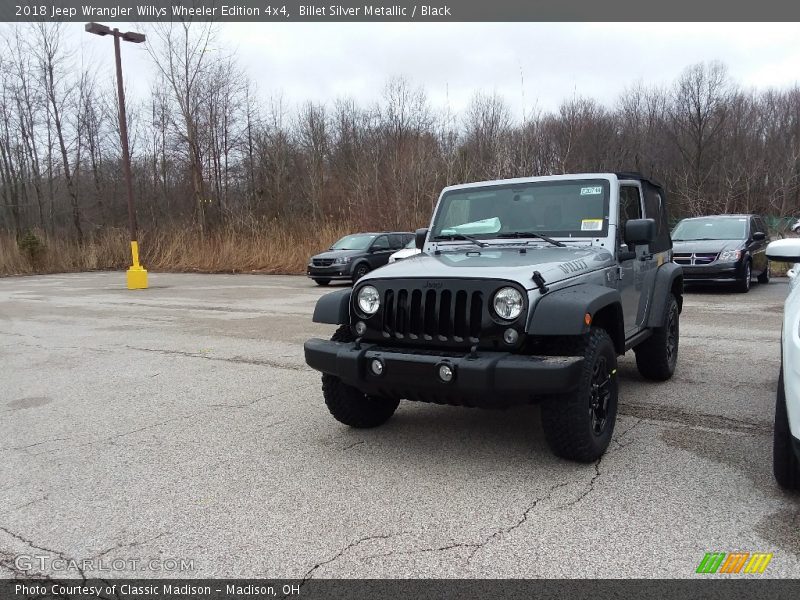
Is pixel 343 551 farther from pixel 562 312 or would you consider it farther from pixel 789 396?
pixel 789 396

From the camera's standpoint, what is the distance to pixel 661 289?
5516 millimetres

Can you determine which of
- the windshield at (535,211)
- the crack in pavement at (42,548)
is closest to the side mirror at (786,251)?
the windshield at (535,211)

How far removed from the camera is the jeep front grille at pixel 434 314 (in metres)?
3.59

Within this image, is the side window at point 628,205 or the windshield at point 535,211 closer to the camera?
the windshield at point 535,211

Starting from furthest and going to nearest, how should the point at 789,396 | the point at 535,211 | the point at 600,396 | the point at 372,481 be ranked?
1. the point at 535,211
2. the point at 600,396
3. the point at 372,481
4. the point at 789,396

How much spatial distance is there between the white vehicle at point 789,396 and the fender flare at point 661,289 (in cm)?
153

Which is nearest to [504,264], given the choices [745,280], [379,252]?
[745,280]

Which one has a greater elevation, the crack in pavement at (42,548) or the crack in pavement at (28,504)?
the crack in pavement at (28,504)

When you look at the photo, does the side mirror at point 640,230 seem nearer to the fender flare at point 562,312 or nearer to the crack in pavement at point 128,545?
the fender flare at point 562,312

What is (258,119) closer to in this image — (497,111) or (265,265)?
(497,111)

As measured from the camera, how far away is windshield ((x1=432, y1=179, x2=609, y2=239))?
4.75 m

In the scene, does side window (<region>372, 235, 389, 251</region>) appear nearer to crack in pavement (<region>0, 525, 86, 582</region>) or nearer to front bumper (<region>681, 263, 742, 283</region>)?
front bumper (<region>681, 263, 742, 283</region>)

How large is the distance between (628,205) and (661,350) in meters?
1.42

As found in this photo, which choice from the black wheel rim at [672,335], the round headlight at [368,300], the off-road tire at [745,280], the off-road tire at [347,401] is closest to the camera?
the round headlight at [368,300]
